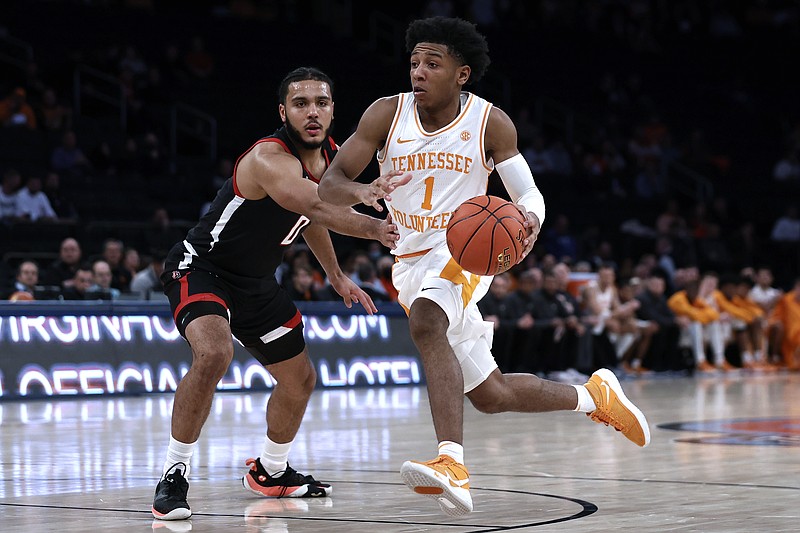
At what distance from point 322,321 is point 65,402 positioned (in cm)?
327

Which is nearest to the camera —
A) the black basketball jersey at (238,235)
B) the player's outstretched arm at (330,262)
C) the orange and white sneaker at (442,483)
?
the orange and white sneaker at (442,483)

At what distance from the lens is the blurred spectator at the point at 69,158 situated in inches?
703

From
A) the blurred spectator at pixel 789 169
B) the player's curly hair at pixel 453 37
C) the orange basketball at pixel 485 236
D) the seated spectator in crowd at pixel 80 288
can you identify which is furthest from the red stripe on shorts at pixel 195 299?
the blurred spectator at pixel 789 169

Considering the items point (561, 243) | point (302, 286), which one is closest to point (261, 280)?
point (302, 286)

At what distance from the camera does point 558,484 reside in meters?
6.39

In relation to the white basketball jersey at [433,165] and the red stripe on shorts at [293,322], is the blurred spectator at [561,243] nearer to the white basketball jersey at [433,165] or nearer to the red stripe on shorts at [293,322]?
the red stripe on shorts at [293,322]

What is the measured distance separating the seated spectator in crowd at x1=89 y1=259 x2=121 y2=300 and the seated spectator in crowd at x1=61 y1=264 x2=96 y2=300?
69mm

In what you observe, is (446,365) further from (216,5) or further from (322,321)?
(216,5)

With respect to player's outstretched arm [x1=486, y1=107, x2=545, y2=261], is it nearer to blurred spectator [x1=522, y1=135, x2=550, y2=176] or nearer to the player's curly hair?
the player's curly hair

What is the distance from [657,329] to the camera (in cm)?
1817

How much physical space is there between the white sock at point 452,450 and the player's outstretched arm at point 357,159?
1.00m

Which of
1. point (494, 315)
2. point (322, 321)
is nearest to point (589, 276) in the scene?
point (494, 315)

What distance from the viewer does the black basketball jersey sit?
6.04 m

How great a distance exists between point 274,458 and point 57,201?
36.7 feet
